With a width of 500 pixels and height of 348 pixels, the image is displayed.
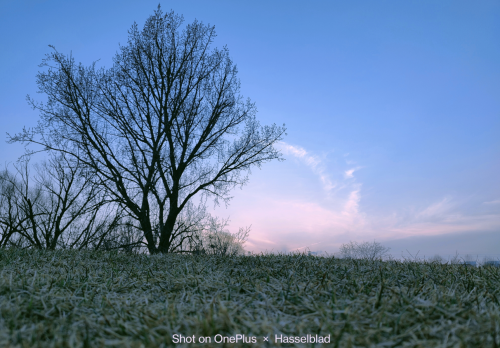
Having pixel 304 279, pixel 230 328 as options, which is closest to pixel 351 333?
pixel 230 328

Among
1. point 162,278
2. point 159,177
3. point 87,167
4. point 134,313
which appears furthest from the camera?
point 159,177

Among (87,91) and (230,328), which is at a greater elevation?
(87,91)

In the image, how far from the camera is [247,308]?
2719 millimetres

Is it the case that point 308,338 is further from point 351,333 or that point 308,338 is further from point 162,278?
point 162,278

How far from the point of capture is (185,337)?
2100mm

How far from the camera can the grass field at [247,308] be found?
6.92 feet

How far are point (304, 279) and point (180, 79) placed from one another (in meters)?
10.4

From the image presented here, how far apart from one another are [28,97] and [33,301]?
1077cm

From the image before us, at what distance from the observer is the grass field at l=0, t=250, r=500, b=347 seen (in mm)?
2109

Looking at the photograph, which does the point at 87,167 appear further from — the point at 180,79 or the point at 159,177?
the point at 180,79

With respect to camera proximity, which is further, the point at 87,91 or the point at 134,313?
the point at 87,91

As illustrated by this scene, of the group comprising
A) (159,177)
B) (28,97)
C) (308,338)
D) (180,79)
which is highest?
(180,79)

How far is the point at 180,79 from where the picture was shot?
12047 millimetres

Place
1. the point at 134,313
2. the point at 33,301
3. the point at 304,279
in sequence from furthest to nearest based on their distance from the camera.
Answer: the point at 304,279
the point at 33,301
the point at 134,313
